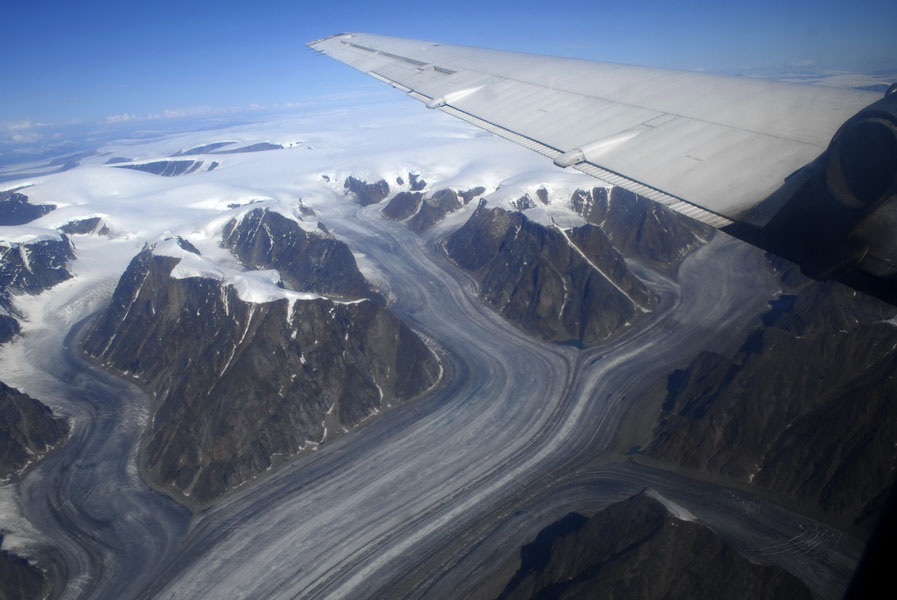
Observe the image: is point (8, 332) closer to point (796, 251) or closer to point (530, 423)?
point (530, 423)

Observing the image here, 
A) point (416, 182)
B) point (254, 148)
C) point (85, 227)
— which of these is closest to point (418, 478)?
point (416, 182)

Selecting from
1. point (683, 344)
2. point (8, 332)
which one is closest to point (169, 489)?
point (8, 332)

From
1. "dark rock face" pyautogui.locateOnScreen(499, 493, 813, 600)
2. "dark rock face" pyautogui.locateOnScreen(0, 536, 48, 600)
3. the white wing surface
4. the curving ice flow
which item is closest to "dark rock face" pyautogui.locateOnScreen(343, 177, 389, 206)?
the curving ice flow

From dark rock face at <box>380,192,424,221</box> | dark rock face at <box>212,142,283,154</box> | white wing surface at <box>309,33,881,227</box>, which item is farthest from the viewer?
dark rock face at <box>212,142,283,154</box>

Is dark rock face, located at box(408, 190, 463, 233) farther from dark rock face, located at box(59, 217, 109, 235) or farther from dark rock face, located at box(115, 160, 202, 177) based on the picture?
dark rock face, located at box(115, 160, 202, 177)

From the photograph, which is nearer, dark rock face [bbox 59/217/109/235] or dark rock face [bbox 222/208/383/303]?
dark rock face [bbox 222/208/383/303]

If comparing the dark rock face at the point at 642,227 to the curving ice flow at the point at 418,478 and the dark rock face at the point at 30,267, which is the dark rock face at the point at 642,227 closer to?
the curving ice flow at the point at 418,478
